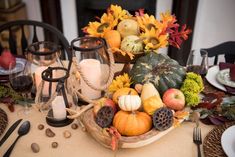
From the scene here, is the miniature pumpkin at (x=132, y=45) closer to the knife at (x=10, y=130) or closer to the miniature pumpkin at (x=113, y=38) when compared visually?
the miniature pumpkin at (x=113, y=38)

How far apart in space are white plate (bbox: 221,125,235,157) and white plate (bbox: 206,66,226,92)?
278 millimetres

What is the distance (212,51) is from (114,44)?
2.30 feet

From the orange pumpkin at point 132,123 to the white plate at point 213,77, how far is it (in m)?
0.45

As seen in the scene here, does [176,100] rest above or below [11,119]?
above

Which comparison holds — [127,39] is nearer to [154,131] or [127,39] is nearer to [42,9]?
[154,131]

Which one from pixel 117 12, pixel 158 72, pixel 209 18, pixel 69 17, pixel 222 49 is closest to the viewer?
pixel 158 72

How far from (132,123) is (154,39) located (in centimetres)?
37

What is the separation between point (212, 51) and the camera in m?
1.53

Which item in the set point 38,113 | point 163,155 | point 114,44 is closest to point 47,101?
point 38,113

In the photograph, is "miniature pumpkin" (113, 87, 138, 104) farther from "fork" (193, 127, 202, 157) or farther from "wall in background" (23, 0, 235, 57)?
"wall in background" (23, 0, 235, 57)

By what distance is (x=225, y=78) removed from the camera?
119 centimetres

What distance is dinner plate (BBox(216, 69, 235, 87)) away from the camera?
1160mm

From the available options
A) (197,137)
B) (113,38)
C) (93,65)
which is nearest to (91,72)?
(93,65)

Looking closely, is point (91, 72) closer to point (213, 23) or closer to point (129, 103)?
point (129, 103)
